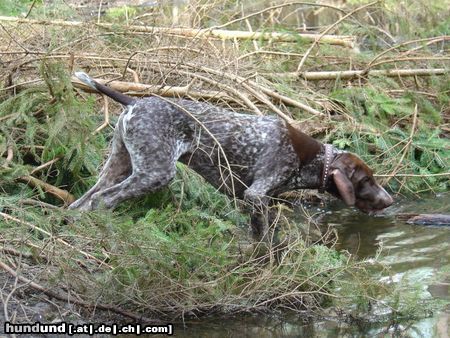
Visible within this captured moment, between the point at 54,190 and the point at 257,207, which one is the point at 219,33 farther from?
the point at 257,207

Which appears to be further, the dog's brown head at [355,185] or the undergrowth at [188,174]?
the dog's brown head at [355,185]

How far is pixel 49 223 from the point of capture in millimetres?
6141

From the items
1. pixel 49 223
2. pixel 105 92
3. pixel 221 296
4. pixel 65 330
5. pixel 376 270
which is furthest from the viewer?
pixel 105 92

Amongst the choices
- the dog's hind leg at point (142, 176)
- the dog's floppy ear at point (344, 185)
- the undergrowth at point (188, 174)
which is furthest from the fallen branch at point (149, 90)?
the dog's floppy ear at point (344, 185)

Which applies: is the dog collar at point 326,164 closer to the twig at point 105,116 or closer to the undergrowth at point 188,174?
the undergrowth at point 188,174

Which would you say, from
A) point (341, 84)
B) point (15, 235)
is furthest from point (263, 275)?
point (341, 84)

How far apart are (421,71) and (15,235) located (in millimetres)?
6215

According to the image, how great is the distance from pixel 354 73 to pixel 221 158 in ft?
11.3

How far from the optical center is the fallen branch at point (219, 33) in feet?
31.5

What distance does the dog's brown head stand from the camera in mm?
7680

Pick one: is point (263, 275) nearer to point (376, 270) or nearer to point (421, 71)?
point (376, 270)

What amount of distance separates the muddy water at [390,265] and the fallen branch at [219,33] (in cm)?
265

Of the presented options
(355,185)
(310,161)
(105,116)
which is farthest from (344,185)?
(105,116)

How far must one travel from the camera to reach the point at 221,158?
762 cm
